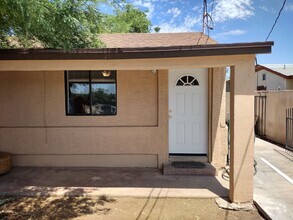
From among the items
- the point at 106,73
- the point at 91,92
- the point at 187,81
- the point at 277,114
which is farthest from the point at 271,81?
the point at 91,92

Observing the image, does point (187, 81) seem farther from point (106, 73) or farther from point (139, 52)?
point (139, 52)

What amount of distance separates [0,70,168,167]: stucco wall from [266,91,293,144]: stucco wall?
5805mm

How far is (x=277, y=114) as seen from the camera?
35.4 ft

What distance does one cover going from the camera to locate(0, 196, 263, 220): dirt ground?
4.41m

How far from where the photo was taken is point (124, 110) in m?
7.01

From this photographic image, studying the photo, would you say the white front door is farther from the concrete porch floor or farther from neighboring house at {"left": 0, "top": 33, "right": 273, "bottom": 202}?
the concrete porch floor

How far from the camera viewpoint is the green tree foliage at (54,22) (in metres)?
4.42

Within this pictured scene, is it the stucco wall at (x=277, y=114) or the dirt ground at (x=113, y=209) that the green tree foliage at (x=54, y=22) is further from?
the stucco wall at (x=277, y=114)

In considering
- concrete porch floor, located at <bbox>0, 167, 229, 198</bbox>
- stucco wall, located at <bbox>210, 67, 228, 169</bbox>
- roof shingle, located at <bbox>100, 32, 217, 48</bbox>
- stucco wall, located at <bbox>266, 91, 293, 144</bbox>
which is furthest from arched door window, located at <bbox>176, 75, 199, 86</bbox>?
stucco wall, located at <bbox>266, 91, 293, 144</bbox>

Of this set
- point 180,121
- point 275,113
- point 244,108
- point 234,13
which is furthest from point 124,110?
point 275,113

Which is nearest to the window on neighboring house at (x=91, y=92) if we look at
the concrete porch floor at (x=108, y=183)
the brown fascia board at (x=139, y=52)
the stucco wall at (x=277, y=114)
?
the concrete porch floor at (x=108, y=183)

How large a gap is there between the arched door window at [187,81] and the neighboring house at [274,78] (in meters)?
17.3

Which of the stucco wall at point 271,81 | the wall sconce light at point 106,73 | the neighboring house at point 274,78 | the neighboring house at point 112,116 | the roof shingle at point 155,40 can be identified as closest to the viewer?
the neighboring house at point 112,116

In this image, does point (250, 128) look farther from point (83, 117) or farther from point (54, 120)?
point (54, 120)
